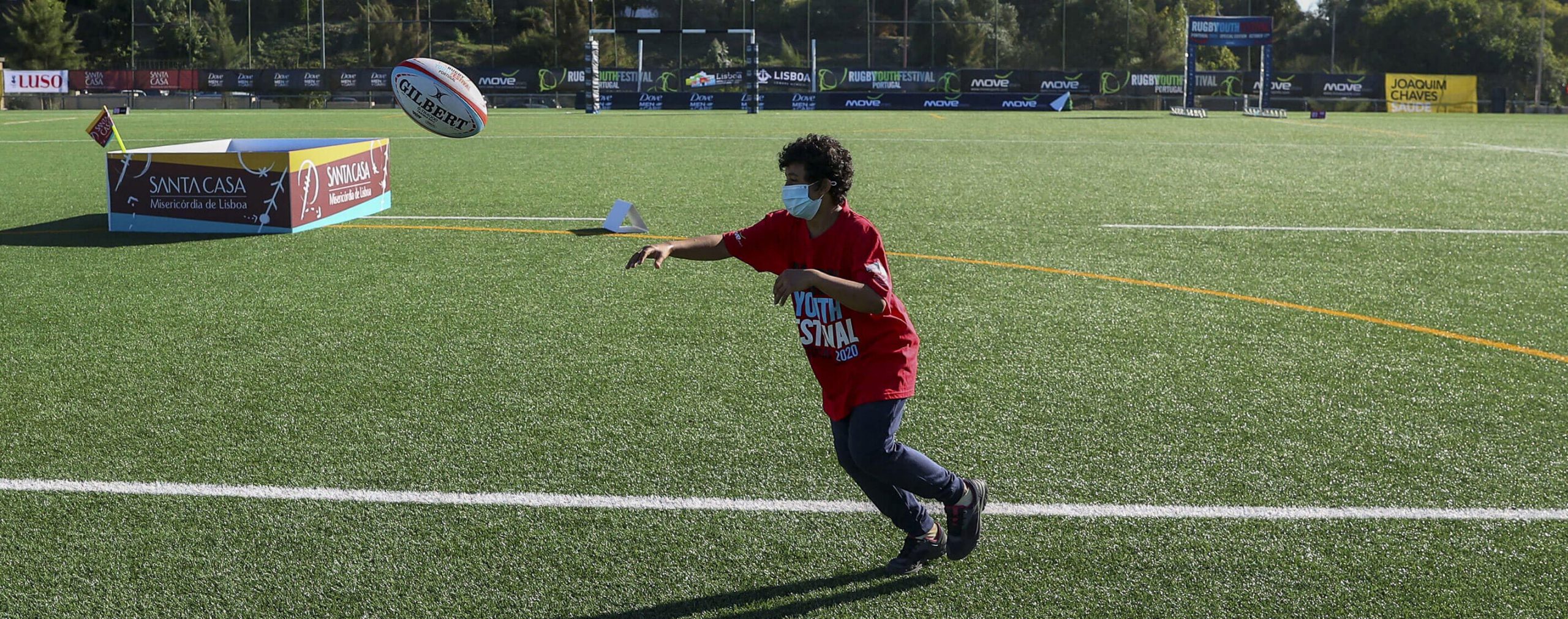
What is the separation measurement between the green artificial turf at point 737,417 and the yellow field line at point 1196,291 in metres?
0.14

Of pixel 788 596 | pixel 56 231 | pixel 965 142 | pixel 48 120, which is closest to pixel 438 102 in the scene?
pixel 56 231

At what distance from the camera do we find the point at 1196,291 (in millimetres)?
8648

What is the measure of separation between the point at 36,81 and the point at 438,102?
55633mm

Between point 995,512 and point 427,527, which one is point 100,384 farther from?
point 995,512

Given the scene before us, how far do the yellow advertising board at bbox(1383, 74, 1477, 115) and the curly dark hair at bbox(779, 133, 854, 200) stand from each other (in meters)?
57.7

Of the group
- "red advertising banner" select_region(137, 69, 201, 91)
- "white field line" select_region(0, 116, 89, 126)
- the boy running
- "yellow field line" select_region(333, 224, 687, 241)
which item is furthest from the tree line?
the boy running

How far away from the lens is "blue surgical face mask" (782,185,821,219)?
3650mm

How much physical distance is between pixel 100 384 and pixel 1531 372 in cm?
715

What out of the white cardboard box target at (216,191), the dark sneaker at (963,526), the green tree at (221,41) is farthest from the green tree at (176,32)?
the dark sneaker at (963,526)

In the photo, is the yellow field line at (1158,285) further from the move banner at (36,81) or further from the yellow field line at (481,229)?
the move banner at (36,81)

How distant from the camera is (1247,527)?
14.2 ft

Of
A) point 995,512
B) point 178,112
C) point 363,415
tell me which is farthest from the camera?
point 178,112

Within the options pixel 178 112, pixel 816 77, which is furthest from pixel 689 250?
pixel 816 77

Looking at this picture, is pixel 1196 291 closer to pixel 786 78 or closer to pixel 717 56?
pixel 786 78
